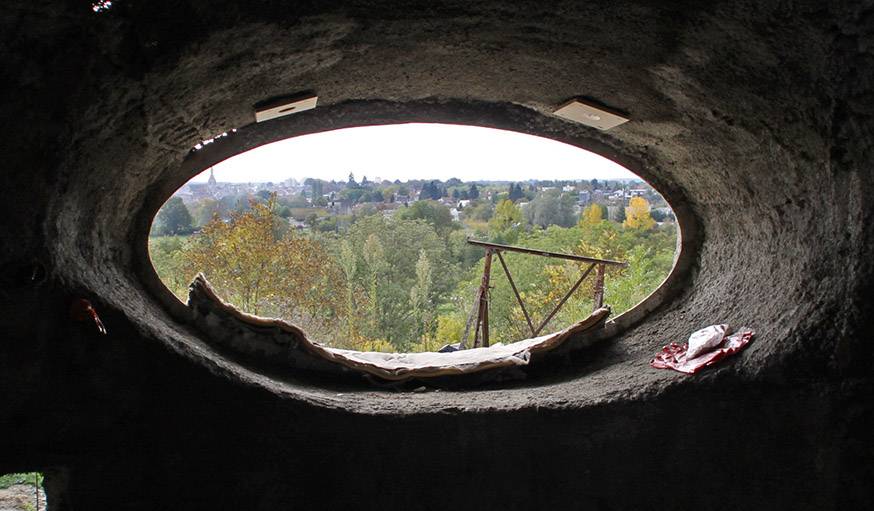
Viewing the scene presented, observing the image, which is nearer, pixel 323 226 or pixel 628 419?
pixel 628 419

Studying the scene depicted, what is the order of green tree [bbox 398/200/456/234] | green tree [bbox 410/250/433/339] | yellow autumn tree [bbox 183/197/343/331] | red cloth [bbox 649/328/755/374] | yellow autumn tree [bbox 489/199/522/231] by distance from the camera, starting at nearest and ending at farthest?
red cloth [bbox 649/328/755/374] < yellow autumn tree [bbox 183/197/343/331] < green tree [bbox 410/250/433/339] < green tree [bbox 398/200/456/234] < yellow autumn tree [bbox 489/199/522/231]

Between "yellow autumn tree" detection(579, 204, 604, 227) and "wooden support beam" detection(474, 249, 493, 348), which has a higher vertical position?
"yellow autumn tree" detection(579, 204, 604, 227)

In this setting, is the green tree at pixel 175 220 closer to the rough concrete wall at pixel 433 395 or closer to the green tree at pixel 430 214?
the green tree at pixel 430 214

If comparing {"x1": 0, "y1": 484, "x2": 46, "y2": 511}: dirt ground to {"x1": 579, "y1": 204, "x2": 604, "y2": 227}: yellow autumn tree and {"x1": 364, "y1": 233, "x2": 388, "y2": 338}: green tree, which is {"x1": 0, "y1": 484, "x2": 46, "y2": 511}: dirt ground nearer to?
{"x1": 364, "y1": 233, "x2": 388, "y2": 338}: green tree

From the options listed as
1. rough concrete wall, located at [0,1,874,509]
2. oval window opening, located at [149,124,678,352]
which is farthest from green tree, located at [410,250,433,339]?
rough concrete wall, located at [0,1,874,509]

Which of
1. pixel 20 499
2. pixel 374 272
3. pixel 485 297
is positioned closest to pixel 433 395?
pixel 20 499

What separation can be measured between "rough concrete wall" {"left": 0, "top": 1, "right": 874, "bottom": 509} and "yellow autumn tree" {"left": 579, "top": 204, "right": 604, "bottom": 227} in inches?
557

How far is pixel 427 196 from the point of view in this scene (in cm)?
1728

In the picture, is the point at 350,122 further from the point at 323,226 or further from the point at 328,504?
the point at 323,226

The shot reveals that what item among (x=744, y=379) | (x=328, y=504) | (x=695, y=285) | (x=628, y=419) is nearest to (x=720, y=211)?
(x=695, y=285)

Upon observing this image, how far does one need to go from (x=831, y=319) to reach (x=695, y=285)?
1.08 m

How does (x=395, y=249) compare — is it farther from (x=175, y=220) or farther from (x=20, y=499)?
(x=20, y=499)

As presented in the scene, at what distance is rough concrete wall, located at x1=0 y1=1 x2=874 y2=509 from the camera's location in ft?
5.64

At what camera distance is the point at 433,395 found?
2.59 m
